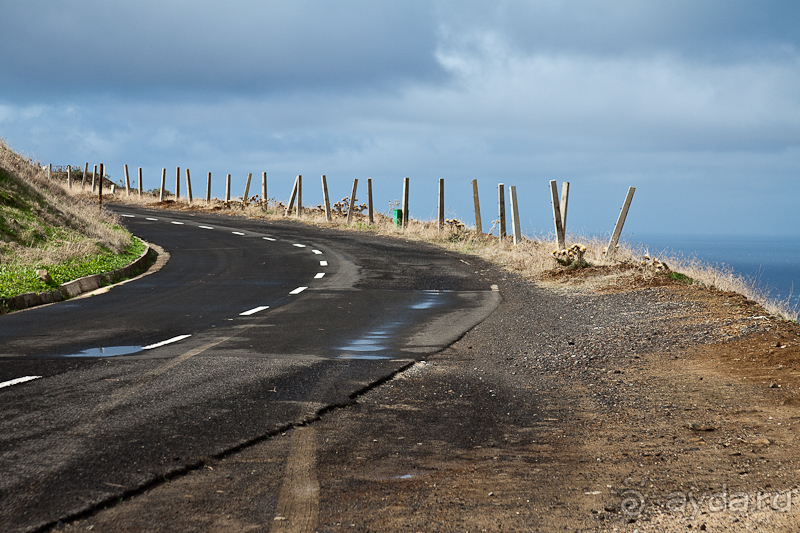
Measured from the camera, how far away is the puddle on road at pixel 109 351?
28.6 feet

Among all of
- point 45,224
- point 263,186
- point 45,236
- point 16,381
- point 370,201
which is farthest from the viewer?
point 263,186

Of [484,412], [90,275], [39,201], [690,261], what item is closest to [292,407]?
[484,412]

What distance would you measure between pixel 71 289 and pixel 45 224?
27.4 feet

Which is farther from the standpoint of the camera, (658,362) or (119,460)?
(658,362)

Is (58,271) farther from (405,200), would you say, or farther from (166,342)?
(405,200)

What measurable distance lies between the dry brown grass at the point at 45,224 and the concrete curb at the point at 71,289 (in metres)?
1.44

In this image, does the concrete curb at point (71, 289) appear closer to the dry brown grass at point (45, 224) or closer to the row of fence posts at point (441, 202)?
the dry brown grass at point (45, 224)

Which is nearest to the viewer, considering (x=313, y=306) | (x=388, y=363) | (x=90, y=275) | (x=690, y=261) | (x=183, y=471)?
(x=183, y=471)

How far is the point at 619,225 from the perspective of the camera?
20.7 metres

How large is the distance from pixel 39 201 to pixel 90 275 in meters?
9.39

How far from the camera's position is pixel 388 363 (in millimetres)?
8477

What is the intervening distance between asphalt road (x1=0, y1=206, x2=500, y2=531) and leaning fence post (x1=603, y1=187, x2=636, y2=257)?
429cm

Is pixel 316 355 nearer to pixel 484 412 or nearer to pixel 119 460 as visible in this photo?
pixel 484 412

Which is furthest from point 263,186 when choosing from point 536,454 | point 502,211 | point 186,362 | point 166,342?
point 536,454
